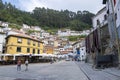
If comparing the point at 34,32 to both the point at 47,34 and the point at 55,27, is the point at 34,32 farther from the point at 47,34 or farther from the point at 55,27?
the point at 55,27

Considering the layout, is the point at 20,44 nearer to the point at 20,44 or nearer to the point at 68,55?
the point at 20,44

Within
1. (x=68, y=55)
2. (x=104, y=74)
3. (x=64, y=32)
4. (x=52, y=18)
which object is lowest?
(x=104, y=74)

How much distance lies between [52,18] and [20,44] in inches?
4042

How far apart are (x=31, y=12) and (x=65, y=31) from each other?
35228 millimetres

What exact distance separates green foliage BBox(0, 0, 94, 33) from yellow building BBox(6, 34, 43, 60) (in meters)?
75.9

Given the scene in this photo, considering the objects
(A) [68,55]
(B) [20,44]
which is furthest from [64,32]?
(B) [20,44]

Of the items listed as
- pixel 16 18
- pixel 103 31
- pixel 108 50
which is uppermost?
pixel 16 18

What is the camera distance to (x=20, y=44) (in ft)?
167


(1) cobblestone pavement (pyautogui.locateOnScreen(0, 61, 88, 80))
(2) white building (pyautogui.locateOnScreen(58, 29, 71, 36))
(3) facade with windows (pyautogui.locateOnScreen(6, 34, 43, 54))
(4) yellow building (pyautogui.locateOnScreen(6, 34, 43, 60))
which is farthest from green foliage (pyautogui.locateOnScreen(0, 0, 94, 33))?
(1) cobblestone pavement (pyautogui.locateOnScreen(0, 61, 88, 80))

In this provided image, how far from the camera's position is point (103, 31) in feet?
97.5

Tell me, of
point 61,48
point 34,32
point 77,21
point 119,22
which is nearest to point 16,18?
point 34,32

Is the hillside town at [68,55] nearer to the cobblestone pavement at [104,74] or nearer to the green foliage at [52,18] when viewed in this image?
the cobblestone pavement at [104,74]

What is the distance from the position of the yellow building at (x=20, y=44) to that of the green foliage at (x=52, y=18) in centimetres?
7595

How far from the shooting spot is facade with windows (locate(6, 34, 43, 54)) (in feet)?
159
